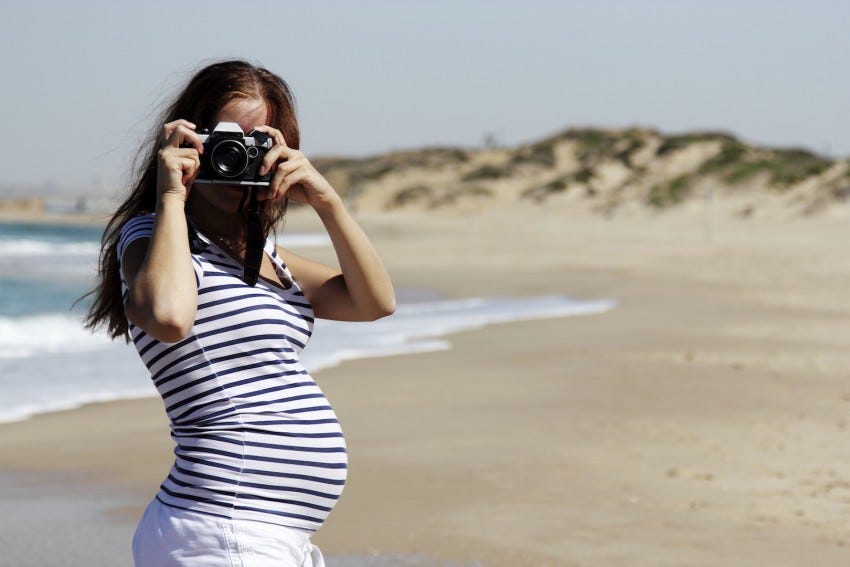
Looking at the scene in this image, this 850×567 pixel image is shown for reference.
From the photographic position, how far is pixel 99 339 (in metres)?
12.4

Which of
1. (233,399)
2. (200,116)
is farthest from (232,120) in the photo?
(233,399)

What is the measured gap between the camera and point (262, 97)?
87.5 inches

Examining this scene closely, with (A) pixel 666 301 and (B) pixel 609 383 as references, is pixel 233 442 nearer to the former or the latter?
(B) pixel 609 383

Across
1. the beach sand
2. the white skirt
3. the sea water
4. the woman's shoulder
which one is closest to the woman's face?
the woman's shoulder

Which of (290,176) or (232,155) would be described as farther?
(290,176)

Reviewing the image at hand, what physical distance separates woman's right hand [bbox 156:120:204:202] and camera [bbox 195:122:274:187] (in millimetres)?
18

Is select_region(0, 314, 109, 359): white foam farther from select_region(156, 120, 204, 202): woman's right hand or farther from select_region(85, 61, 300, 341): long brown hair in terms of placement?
select_region(156, 120, 204, 202): woman's right hand

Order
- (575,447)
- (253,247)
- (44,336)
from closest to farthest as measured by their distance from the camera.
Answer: (253,247) → (575,447) → (44,336)

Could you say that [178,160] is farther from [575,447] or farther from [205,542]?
[575,447]

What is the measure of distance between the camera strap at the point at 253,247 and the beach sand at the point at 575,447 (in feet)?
9.19

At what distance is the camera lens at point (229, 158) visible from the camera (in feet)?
6.69

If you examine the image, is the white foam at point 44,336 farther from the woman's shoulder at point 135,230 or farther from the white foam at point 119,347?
the woman's shoulder at point 135,230

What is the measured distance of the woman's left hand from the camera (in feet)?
7.02

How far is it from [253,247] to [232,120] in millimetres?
248
